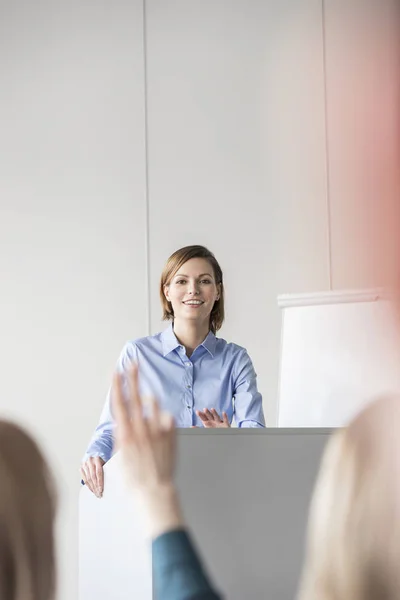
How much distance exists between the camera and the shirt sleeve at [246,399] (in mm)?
2449

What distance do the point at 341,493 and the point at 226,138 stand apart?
11.7 ft

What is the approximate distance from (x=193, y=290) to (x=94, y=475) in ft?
3.06

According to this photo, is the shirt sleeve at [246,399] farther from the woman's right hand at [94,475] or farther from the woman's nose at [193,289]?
the woman's right hand at [94,475]

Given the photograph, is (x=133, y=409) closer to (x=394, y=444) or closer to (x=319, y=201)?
(x=394, y=444)

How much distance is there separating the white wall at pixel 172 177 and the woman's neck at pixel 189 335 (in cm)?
126

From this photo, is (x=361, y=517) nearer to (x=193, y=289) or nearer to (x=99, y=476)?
(x=99, y=476)

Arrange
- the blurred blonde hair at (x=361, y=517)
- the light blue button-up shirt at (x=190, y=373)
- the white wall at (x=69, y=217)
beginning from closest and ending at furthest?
the blurred blonde hair at (x=361, y=517), the light blue button-up shirt at (x=190, y=373), the white wall at (x=69, y=217)

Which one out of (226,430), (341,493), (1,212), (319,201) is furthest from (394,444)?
(1,212)

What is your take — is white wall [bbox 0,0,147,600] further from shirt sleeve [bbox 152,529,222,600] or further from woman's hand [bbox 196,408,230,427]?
shirt sleeve [bbox 152,529,222,600]

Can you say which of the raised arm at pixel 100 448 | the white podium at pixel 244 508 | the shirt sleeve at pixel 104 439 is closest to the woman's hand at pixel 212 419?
the raised arm at pixel 100 448

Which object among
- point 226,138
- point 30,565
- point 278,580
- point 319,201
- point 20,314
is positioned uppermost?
point 226,138

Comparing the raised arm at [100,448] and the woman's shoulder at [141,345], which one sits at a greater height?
the woman's shoulder at [141,345]

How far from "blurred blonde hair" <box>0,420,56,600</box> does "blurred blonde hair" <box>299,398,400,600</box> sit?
0.19m

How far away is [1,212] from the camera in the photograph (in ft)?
13.9
